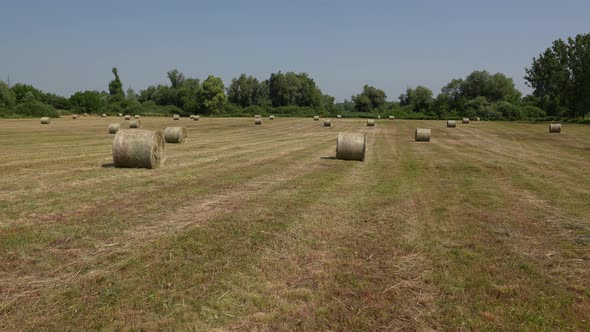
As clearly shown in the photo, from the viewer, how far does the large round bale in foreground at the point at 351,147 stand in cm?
2150

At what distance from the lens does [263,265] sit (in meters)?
7.23

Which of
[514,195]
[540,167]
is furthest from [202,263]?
[540,167]

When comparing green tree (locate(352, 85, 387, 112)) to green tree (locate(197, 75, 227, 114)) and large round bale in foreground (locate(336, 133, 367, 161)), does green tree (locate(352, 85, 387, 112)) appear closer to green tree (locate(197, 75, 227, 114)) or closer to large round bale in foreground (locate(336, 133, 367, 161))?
green tree (locate(197, 75, 227, 114))

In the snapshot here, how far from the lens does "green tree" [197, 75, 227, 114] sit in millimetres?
132500

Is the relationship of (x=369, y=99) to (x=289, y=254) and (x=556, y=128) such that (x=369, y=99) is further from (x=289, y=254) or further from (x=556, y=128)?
(x=289, y=254)

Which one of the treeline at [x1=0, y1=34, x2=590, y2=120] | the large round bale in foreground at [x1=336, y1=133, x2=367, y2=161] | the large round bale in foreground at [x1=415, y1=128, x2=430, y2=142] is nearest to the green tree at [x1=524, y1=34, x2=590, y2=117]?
the treeline at [x1=0, y1=34, x2=590, y2=120]

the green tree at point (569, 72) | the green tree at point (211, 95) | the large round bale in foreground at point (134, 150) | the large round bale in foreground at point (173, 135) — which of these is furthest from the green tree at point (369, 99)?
the large round bale in foreground at point (134, 150)

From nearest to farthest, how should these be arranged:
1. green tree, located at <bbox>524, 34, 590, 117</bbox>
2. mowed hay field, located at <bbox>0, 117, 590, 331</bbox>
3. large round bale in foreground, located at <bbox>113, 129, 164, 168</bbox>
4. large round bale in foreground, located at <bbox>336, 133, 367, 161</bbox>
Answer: mowed hay field, located at <bbox>0, 117, 590, 331</bbox> < large round bale in foreground, located at <bbox>113, 129, 164, 168</bbox> < large round bale in foreground, located at <bbox>336, 133, 367, 161</bbox> < green tree, located at <bbox>524, 34, 590, 117</bbox>

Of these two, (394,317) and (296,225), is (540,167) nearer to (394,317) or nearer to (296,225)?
(296,225)

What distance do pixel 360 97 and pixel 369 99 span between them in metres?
3.41

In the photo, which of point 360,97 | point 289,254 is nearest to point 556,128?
point 289,254

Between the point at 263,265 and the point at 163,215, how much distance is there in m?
4.05

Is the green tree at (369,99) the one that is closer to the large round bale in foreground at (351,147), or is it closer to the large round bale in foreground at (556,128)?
the large round bale in foreground at (556,128)

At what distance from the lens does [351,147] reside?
21.6 metres
